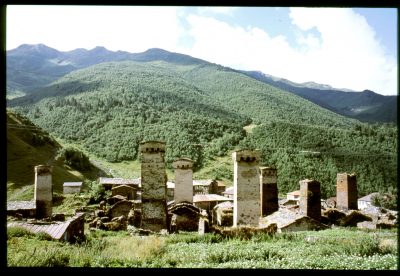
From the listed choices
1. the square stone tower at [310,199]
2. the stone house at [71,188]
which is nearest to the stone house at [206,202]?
the square stone tower at [310,199]

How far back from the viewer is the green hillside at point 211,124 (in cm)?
5109

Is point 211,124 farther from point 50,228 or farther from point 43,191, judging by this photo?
point 50,228

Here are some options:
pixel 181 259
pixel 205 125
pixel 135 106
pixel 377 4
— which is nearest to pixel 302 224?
pixel 181 259

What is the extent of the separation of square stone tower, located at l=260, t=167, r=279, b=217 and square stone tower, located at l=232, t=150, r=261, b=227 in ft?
14.9

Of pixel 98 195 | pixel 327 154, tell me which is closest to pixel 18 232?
pixel 98 195

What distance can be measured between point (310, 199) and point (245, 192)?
6.19m

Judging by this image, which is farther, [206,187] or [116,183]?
[206,187]

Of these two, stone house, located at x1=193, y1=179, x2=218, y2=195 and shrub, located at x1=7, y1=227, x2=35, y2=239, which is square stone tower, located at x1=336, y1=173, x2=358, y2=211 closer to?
stone house, located at x1=193, y1=179, x2=218, y2=195

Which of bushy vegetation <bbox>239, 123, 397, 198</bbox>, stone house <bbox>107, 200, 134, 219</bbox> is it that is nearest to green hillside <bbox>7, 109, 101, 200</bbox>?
stone house <bbox>107, 200, 134, 219</bbox>

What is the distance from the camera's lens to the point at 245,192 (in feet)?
56.8

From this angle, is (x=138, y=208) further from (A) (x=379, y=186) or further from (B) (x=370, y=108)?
(B) (x=370, y=108)

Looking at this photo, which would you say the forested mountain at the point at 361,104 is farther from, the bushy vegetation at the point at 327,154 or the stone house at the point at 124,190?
→ the stone house at the point at 124,190

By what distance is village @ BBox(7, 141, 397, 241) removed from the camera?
51.8 feet

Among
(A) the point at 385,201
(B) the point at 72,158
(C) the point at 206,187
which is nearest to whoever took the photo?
(A) the point at 385,201
